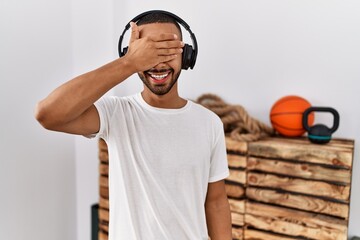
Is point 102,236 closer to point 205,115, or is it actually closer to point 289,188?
point 289,188

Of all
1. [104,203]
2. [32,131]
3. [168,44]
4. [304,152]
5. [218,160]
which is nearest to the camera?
[168,44]

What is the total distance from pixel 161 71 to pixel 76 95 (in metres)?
0.25

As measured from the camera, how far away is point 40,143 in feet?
7.51

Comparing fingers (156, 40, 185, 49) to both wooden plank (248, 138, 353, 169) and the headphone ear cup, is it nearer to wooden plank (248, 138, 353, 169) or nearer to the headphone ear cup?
the headphone ear cup

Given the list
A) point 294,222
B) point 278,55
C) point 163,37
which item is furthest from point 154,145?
point 278,55

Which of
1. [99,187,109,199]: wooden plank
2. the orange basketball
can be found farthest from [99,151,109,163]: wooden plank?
the orange basketball

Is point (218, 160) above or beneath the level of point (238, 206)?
above

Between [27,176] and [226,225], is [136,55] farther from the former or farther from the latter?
[27,176]

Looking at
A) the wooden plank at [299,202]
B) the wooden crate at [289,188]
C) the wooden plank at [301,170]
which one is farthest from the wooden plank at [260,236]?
the wooden plank at [301,170]

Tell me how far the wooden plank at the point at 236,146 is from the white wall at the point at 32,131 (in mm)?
1124

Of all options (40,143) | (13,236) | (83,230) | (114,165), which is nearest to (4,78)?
(40,143)

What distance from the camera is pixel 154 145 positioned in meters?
1.03

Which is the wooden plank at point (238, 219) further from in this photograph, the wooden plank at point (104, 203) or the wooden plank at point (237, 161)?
the wooden plank at point (104, 203)

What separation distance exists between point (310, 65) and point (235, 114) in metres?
0.45
